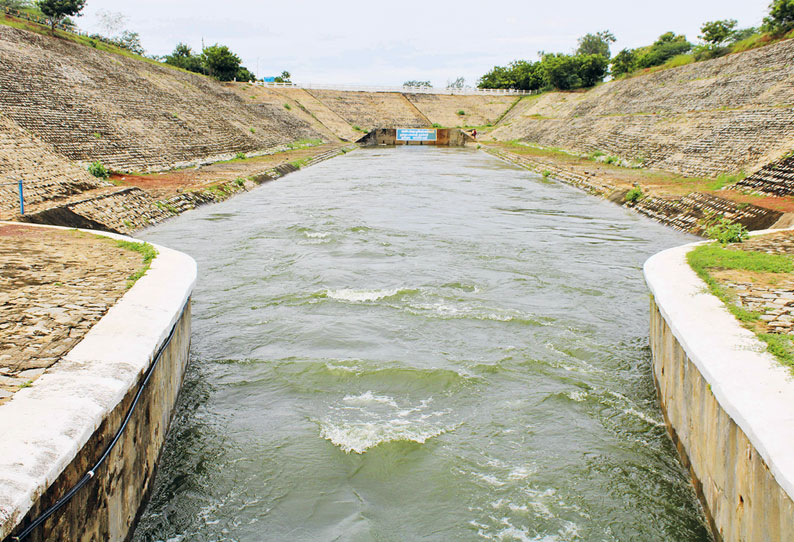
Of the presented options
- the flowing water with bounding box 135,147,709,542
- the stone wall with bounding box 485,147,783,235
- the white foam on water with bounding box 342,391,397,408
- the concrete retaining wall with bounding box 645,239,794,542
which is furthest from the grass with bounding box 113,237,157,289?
the stone wall with bounding box 485,147,783,235

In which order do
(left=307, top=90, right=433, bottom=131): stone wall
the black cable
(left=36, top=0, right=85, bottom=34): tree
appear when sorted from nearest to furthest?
the black cable
(left=36, top=0, right=85, bottom=34): tree
(left=307, top=90, right=433, bottom=131): stone wall

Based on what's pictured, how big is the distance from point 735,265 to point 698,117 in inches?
987

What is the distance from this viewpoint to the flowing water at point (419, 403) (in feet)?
18.4

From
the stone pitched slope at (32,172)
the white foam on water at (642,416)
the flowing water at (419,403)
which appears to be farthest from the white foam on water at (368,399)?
the stone pitched slope at (32,172)

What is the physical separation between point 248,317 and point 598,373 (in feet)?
17.2

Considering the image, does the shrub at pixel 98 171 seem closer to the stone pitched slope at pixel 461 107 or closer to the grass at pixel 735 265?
the grass at pixel 735 265

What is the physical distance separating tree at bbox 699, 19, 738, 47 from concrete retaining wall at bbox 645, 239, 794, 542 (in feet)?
148

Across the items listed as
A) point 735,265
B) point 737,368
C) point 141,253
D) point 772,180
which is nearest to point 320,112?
point 772,180

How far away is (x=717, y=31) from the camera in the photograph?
149 feet

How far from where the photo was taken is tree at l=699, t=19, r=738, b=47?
4538cm

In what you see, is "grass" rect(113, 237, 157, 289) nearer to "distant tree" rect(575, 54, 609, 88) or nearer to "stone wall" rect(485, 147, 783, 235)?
Answer: "stone wall" rect(485, 147, 783, 235)

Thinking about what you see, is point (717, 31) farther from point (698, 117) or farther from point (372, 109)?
point (372, 109)

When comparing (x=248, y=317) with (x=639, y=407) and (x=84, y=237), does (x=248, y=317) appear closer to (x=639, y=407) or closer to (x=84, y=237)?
(x=84, y=237)

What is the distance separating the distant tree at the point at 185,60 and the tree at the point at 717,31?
149 feet
